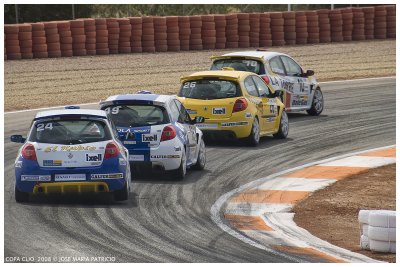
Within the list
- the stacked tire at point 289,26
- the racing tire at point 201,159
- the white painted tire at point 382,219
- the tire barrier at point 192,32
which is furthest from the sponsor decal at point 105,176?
the stacked tire at point 289,26

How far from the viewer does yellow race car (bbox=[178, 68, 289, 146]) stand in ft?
71.1

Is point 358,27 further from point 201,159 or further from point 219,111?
point 201,159

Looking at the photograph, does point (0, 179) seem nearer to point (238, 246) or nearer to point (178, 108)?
point (178, 108)

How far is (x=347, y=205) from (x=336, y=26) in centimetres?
2426

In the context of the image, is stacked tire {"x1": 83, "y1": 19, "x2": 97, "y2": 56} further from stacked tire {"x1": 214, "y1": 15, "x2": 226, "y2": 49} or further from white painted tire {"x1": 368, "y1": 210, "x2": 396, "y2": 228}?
white painted tire {"x1": 368, "y1": 210, "x2": 396, "y2": 228}

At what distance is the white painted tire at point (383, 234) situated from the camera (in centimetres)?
1354

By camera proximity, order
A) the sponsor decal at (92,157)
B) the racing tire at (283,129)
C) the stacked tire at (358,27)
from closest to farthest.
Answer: the sponsor decal at (92,157)
the racing tire at (283,129)
the stacked tire at (358,27)

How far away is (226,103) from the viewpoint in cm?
2167

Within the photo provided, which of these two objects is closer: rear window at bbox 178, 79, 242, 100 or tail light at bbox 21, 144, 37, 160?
tail light at bbox 21, 144, 37, 160

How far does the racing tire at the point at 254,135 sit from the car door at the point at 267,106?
322 mm

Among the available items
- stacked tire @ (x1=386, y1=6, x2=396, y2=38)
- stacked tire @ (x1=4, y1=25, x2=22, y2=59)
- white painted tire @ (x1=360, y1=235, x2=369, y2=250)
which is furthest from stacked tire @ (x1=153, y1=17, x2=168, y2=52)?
white painted tire @ (x1=360, y1=235, x2=369, y2=250)

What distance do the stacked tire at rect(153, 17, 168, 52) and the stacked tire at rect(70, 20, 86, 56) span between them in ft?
7.64

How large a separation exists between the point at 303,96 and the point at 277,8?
2212cm

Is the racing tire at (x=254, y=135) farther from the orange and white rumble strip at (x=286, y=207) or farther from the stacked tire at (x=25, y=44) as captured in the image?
the stacked tire at (x=25, y=44)
